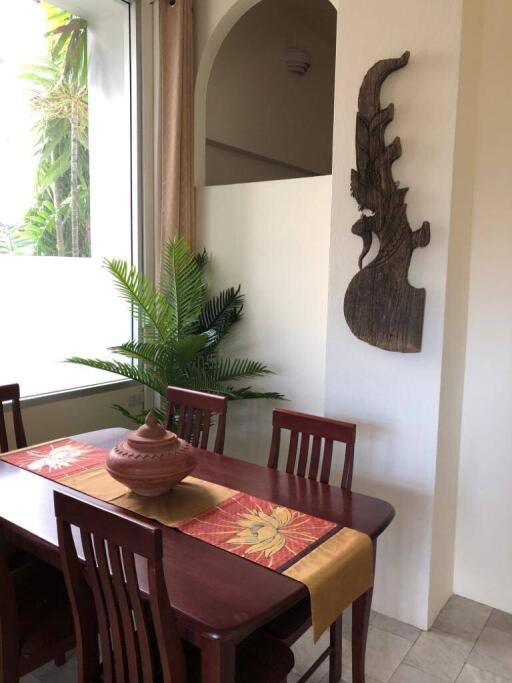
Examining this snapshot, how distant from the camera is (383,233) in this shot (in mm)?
2283

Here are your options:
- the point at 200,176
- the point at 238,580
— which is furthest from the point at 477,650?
the point at 200,176

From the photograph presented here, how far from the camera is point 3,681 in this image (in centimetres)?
155

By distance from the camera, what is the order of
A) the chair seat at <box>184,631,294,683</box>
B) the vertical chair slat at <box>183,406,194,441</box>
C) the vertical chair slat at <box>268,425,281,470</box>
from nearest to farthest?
1. the chair seat at <box>184,631,294,683</box>
2. the vertical chair slat at <box>268,425,281,470</box>
3. the vertical chair slat at <box>183,406,194,441</box>

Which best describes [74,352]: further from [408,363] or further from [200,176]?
[408,363]

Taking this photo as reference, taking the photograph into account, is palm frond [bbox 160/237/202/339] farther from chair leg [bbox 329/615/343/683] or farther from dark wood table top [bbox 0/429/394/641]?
chair leg [bbox 329/615/343/683]

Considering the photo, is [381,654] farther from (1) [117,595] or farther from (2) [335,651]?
(1) [117,595]

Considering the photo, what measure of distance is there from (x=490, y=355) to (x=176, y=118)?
6.88ft

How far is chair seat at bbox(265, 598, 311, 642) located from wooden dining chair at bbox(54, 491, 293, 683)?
0.25ft

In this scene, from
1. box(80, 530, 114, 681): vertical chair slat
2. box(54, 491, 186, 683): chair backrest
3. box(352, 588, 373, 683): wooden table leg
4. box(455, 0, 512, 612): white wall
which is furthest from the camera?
box(455, 0, 512, 612): white wall

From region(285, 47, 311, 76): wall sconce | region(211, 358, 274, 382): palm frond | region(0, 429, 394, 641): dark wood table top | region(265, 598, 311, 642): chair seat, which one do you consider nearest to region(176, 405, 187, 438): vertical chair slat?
region(0, 429, 394, 641): dark wood table top

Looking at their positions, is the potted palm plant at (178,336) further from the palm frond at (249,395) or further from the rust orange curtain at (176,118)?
the rust orange curtain at (176,118)

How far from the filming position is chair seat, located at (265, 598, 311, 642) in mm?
1608

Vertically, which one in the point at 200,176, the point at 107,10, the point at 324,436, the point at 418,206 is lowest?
the point at 324,436

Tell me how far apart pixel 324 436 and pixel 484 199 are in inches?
48.8
